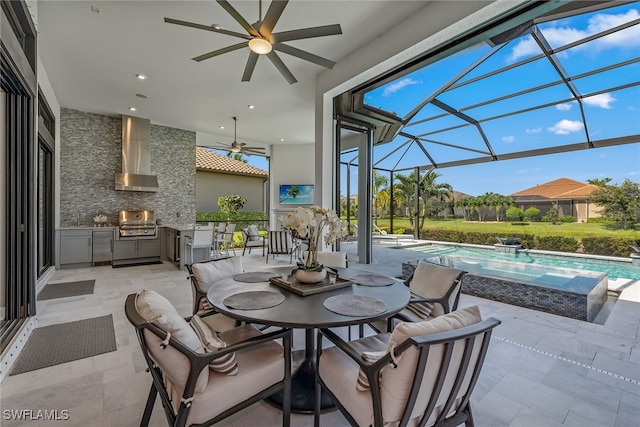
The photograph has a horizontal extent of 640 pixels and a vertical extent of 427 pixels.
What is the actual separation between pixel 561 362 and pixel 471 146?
6214 mm

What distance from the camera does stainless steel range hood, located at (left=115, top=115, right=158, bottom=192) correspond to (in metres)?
6.31

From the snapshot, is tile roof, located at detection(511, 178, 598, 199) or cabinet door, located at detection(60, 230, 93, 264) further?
tile roof, located at detection(511, 178, 598, 199)

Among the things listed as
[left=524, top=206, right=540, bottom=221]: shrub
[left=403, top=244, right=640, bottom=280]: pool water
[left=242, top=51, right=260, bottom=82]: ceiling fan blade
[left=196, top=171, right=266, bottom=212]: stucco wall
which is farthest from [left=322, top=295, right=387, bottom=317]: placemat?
[left=196, top=171, right=266, bottom=212]: stucco wall

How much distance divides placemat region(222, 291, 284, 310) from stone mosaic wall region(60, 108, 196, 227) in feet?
21.0

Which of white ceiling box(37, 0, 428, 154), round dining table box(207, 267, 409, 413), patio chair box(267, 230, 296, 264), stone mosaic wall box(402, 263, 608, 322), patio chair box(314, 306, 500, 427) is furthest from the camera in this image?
patio chair box(267, 230, 296, 264)

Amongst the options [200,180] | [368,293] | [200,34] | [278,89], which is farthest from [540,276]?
[200,180]

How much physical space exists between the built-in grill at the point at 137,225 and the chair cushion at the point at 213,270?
15.5 ft

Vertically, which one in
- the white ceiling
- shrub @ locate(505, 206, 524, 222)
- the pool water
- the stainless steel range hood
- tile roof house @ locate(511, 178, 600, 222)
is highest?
the white ceiling

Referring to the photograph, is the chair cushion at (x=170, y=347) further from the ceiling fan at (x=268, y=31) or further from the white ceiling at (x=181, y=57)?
the white ceiling at (x=181, y=57)

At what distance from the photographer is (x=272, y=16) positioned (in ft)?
7.52

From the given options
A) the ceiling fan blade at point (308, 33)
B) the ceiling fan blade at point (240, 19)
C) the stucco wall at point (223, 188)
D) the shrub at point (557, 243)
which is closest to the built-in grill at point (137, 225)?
the stucco wall at point (223, 188)

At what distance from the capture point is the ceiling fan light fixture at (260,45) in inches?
99.9

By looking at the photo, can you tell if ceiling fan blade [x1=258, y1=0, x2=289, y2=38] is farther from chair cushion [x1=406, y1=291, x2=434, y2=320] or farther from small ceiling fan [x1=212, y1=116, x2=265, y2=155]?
small ceiling fan [x1=212, y1=116, x2=265, y2=155]

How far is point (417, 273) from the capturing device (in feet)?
7.93
